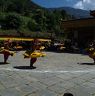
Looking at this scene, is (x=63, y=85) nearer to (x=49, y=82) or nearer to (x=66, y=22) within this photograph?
(x=49, y=82)

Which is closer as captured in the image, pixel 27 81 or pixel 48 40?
pixel 27 81

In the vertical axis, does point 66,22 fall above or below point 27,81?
above

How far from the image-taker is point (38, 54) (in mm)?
10477

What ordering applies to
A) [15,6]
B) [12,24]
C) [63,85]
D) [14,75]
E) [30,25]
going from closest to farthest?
[63,85], [14,75], [12,24], [30,25], [15,6]

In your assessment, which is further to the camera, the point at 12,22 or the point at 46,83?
the point at 12,22

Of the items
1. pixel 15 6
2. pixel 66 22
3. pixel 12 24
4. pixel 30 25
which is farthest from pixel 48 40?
pixel 15 6

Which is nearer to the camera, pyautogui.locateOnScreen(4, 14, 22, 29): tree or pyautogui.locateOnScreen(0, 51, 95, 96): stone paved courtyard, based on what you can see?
pyautogui.locateOnScreen(0, 51, 95, 96): stone paved courtyard

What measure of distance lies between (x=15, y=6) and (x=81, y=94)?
8096cm

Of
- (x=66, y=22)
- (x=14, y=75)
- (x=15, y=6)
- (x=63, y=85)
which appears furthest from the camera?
(x=15, y=6)

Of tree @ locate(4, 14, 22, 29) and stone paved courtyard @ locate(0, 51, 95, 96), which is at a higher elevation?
tree @ locate(4, 14, 22, 29)

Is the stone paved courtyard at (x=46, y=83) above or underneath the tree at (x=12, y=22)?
underneath

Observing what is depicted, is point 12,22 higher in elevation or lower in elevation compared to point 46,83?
higher

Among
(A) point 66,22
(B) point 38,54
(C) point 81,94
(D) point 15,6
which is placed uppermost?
(D) point 15,6

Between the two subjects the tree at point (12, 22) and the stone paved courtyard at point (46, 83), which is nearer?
the stone paved courtyard at point (46, 83)
